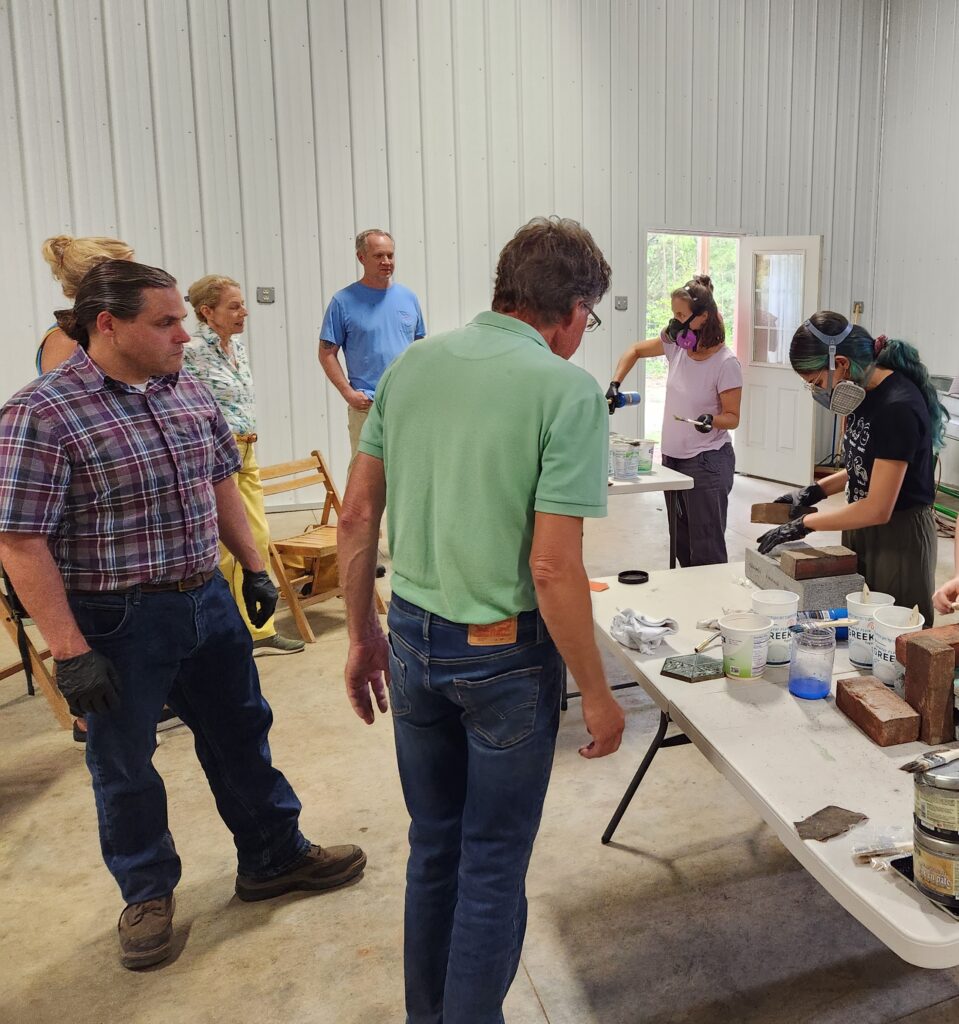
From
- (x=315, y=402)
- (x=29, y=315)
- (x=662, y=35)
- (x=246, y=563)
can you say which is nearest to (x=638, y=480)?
(x=246, y=563)

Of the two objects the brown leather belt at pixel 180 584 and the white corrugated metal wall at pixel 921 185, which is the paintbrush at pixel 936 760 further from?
the white corrugated metal wall at pixel 921 185

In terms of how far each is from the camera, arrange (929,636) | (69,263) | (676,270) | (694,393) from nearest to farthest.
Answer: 1. (929,636)
2. (69,263)
3. (694,393)
4. (676,270)

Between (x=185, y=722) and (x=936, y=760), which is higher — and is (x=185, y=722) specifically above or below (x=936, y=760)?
below

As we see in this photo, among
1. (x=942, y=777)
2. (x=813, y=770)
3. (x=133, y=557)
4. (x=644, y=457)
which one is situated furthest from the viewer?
(x=644, y=457)

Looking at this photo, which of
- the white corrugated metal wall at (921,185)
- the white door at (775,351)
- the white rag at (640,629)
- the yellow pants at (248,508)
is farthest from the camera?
the white door at (775,351)

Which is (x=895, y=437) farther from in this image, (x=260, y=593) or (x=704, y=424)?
(x=260, y=593)

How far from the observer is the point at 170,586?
2084 mm

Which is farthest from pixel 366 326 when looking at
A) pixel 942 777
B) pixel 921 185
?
pixel 921 185

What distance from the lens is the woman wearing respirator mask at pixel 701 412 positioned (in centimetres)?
392

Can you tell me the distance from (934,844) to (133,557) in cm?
163

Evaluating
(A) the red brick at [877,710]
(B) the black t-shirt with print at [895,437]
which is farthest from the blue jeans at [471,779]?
(B) the black t-shirt with print at [895,437]

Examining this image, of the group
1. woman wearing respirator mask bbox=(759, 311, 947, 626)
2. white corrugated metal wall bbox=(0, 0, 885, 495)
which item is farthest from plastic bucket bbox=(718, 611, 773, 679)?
white corrugated metal wall bbox=(0, 0, 885, 495)

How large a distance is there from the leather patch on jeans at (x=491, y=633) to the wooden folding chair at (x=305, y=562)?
275cm

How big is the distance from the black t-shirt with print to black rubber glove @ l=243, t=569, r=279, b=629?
1697 millimetres
